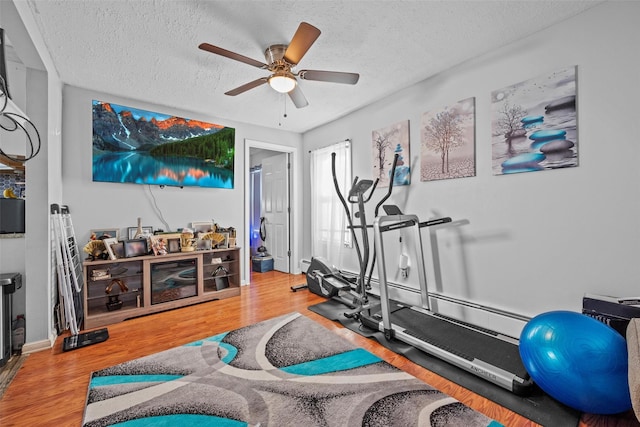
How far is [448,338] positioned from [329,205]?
2.62 m

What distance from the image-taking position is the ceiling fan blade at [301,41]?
5.71ft

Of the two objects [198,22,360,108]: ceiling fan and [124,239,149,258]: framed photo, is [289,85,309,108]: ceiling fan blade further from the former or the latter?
[124,239,149,258]: framed photo

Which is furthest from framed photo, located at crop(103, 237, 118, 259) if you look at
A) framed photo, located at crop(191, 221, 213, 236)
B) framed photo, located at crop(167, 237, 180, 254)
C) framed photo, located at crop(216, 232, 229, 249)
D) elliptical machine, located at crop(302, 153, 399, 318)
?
elliptical machine, located at crop(302, 153, 399, 318)

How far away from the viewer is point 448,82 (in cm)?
291

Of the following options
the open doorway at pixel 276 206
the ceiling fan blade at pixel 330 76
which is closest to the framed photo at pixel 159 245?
the open doorway at pixel 276 206

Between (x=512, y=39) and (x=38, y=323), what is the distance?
4872 millimetres

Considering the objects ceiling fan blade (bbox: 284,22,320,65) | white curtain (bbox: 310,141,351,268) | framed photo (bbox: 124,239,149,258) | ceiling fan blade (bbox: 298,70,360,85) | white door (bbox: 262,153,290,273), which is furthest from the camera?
white door (bbox: 262,153,290,273)

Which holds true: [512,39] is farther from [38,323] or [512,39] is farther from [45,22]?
[38,323]

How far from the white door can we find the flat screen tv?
1.17 metres

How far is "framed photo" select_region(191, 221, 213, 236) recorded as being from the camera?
12.9ft

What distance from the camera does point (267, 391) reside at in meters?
1.81

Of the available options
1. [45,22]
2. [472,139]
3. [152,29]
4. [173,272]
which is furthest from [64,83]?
[472,139]

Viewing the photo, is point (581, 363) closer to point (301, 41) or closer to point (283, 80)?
point (301, 41)

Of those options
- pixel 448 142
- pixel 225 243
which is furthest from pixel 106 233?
pixel 448 142
